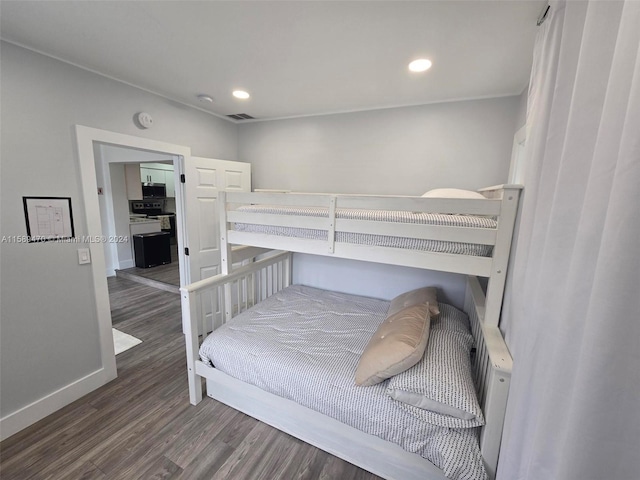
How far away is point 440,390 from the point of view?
1.22m

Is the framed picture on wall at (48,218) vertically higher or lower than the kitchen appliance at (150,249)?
higher

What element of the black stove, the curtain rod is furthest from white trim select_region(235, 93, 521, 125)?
the black stove

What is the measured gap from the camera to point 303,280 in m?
3.10

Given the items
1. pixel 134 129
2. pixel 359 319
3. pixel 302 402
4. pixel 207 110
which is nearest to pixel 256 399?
Answer: pixel 302 402

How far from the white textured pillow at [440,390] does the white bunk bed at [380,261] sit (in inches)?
3.3

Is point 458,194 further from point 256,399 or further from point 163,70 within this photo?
point 163,70

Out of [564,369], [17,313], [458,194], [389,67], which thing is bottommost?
[17,313]

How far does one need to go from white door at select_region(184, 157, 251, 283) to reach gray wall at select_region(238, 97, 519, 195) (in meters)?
0.48

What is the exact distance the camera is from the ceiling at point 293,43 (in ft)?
4.06

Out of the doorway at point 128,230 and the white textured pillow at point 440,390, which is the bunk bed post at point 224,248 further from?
the doorway at point 128,230

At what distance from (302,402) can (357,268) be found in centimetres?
148

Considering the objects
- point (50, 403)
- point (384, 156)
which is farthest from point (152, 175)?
point (384, 156)

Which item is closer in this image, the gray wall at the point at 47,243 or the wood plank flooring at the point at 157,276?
the gray wall at the point at 47,243

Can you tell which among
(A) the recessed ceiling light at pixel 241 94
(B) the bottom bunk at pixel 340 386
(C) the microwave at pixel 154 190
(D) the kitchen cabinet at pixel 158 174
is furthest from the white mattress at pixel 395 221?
(C) the microwave at pixel 154 190
